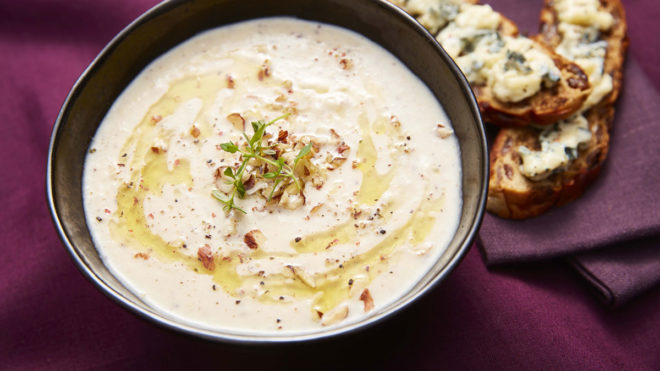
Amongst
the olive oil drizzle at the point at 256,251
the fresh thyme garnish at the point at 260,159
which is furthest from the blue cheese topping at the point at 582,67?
the fresh thyme garnish at the point at 260,159

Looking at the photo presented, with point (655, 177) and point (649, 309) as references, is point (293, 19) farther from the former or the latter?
point (649, 309)

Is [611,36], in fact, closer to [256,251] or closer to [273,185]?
[273,185]

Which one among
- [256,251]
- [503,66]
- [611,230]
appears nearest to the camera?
[256,251]

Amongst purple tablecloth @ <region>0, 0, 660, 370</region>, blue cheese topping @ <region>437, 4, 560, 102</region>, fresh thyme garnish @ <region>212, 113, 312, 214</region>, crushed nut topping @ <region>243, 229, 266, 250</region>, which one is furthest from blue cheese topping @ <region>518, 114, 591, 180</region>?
crushed nut topping @ <region>243, 229, 266, 250</region>

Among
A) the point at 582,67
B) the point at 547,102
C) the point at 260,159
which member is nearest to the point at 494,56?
the point at 547,102

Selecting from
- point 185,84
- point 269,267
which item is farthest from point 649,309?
point 185,84

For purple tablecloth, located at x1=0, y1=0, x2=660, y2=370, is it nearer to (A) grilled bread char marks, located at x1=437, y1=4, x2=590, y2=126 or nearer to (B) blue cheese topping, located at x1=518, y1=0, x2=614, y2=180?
(B) blue cheese topping, located at x1=518, y1=0, x2=614, y2=180
